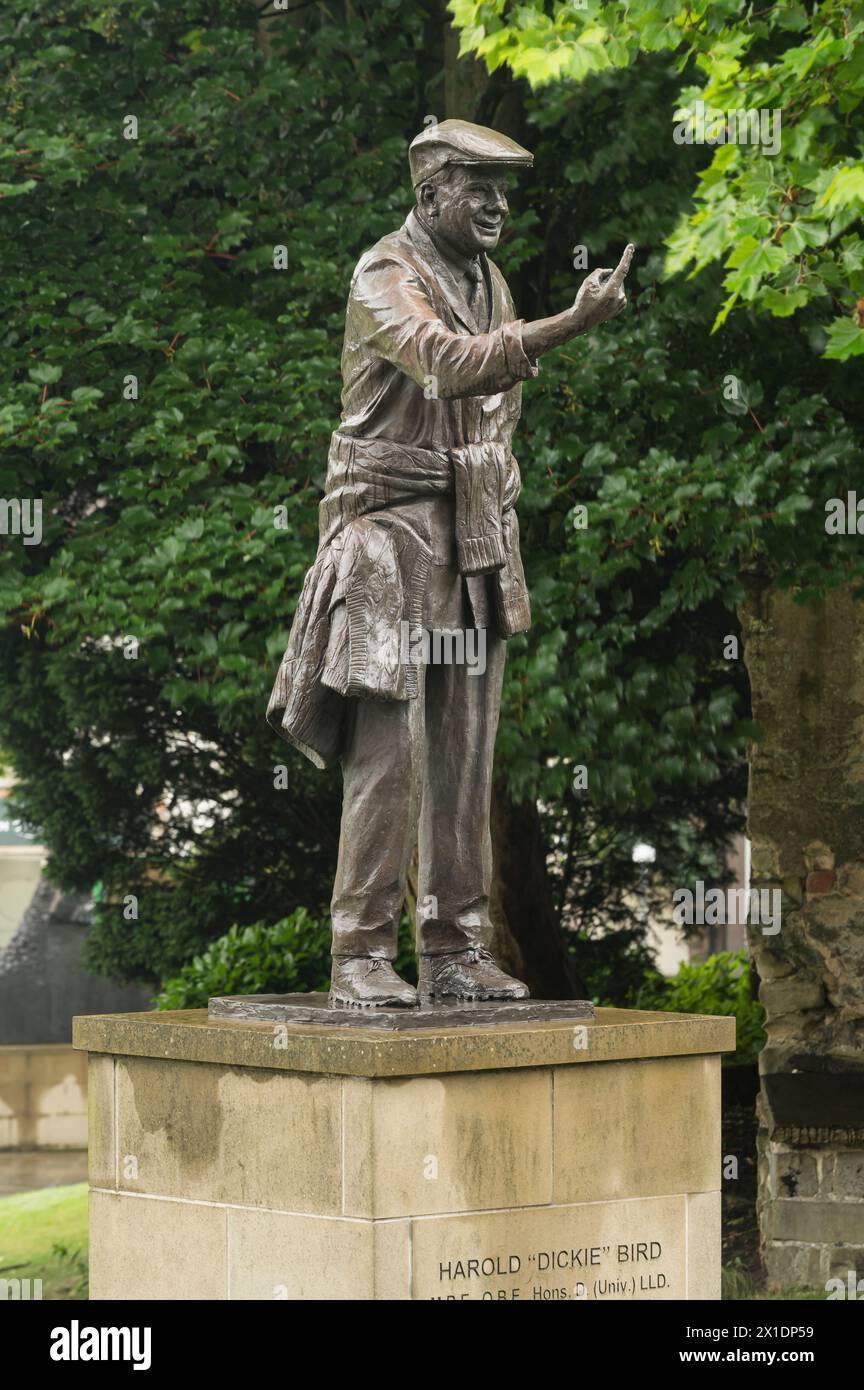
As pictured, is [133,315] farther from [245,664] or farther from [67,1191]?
[67,1191]

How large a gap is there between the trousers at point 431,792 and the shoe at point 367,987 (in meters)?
0.03

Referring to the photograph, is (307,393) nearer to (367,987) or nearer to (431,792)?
(431,792)

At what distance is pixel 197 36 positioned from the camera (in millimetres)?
11430

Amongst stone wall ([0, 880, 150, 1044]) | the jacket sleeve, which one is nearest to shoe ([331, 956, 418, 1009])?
the jacket sleeve

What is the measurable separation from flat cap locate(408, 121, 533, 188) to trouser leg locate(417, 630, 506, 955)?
1281 mm

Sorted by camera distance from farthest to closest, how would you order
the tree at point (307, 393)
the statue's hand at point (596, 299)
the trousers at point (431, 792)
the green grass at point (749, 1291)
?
the green grass at point (749, 1291) → the tree at point (307, 393) → the trousers at point (431, 792) → the statue's hand at point (596, 299)

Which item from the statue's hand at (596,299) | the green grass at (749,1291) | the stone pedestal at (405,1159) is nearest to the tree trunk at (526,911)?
the green grass at (749,1291)

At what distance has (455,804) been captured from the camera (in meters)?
6.05

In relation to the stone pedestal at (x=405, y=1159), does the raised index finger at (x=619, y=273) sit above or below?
above

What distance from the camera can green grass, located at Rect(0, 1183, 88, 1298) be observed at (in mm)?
12414

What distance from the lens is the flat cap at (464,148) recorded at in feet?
18.9

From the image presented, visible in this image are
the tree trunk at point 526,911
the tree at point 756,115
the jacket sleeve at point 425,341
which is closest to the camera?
the jacket sleeve at point 425,341

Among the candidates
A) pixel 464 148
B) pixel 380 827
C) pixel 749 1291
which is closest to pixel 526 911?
pixel 749 1291

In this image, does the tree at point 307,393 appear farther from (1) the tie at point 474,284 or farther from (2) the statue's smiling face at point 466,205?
(2) the statue's smiling face at point 466,205
